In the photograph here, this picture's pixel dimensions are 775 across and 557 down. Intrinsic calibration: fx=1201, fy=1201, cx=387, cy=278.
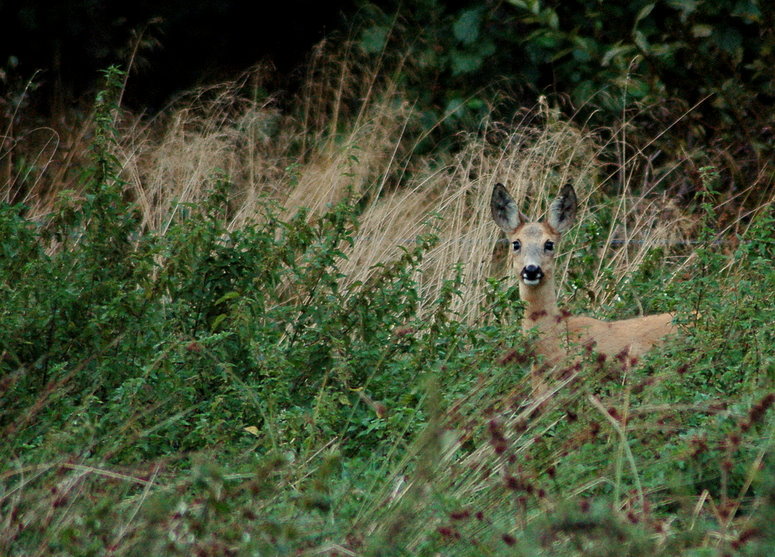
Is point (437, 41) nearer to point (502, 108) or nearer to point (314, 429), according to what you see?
point (502, 108)

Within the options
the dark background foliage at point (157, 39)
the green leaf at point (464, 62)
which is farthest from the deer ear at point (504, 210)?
the dark background foliage at point (157, 39)

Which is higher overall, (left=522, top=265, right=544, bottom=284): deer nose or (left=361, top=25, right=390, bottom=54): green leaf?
(left=522, top=265, right=544, bottom=284): deer nose

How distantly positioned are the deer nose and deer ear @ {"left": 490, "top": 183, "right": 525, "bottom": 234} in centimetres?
54

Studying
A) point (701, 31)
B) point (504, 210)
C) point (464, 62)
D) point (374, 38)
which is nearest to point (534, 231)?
point (504, 210)

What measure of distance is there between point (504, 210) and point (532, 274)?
2.03ft

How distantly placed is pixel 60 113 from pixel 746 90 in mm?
6297

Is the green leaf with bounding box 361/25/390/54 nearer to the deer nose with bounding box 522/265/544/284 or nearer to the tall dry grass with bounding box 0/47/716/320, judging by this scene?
the tall dry grass with bounding box 0/47/716/320

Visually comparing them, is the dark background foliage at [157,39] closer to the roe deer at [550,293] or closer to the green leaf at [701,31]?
the green leaf at [701,31]

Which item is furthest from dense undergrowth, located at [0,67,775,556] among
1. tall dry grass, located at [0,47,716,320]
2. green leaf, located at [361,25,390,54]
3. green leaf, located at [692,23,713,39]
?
green leaf, located at [361,25,390,54]

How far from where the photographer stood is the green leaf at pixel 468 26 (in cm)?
1122

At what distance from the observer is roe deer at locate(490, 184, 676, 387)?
5.89 m

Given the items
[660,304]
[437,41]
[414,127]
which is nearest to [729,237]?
[660,304]

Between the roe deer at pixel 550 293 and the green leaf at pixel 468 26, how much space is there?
4709mm

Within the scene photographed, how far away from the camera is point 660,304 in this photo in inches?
243
